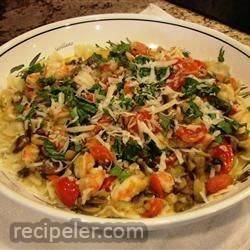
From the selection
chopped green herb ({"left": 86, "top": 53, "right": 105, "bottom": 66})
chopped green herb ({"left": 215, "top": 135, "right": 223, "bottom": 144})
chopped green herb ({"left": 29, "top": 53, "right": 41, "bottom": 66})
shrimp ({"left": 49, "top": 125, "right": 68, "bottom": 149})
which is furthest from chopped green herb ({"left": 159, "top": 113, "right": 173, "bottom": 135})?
chopped green herb ({"left": 29, "top": 53, "right": 41, "bottom": 66})

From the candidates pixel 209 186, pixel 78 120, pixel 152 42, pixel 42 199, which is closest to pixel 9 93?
pixel 78 120

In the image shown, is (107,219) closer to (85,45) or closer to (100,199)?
(100,199)

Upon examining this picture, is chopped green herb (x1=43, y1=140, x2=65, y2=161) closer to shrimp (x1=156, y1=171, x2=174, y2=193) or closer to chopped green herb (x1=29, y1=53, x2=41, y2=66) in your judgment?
shrimp (x1=156, y1=171, x2=174, y2=193)

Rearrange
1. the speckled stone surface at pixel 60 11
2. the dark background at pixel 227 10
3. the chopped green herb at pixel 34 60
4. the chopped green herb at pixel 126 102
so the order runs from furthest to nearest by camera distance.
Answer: the speckled stone surface at pixel 60 11 → the dark background at pixel 227 10 → the chopped green herb at pixel 34 60 → the chopped green herb at pixel 126 102

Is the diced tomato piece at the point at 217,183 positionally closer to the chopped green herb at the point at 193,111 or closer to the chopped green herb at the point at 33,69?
the chopped green herb at the point at 193,111

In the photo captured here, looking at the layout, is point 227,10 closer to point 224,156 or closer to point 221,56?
point 221,56

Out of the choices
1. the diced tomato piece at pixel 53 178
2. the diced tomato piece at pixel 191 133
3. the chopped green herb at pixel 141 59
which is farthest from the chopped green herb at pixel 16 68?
the diced tomato piece at pixel 191 133
